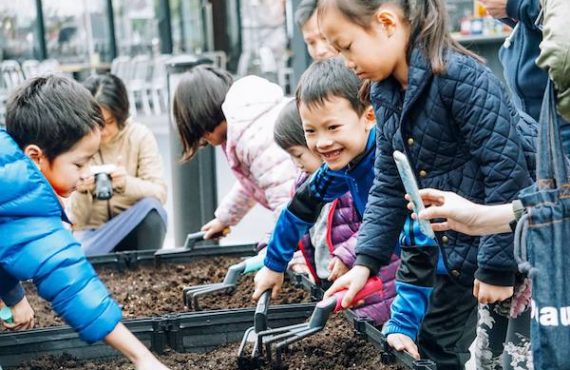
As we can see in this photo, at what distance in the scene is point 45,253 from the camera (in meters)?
2.36

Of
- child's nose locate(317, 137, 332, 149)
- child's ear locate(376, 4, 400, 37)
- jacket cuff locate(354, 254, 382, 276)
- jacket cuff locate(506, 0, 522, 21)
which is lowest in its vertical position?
jacket cuff locate(354, 254, 382, 276)

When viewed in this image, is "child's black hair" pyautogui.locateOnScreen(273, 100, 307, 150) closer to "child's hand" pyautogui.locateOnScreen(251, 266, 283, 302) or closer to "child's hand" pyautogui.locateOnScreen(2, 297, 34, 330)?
"child's hand" pyautogui.locateOnScreen(251, 266, 283, 302)

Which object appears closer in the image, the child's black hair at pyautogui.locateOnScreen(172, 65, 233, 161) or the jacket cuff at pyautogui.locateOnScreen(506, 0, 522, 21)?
the jacket cuff at pyautogui.locateOnScreen(506, 0, 522, 21)

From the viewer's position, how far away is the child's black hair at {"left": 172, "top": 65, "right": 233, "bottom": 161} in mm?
3994

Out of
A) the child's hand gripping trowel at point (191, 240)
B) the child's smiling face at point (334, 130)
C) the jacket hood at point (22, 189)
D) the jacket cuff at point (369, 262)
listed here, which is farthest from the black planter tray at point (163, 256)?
the jacket hood at point (22, 189)

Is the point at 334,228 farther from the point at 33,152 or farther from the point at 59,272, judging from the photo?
the point at 59,272

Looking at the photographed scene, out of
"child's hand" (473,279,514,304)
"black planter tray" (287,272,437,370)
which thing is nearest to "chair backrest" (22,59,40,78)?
"black planter tray" (287,272,437,370)

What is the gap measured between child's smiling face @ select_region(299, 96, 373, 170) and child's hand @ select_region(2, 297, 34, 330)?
0.95m

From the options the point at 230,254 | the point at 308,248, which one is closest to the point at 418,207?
the point at 308,248

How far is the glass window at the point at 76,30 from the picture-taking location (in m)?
19.5

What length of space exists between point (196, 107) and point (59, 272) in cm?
173

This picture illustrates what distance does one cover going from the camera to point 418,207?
229 cm

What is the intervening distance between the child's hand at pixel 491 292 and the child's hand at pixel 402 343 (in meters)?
0.21

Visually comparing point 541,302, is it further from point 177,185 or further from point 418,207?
point 177,185
